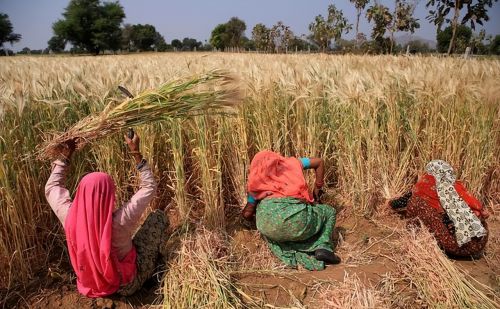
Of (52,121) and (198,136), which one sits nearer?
(52,121)

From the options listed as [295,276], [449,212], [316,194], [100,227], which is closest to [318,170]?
[316,194]

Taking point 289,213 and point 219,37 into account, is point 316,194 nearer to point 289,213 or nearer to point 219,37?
point 289,213

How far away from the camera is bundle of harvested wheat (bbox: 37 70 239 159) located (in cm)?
207

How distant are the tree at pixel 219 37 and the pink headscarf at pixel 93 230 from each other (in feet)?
195

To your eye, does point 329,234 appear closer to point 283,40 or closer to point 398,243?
point 398,243

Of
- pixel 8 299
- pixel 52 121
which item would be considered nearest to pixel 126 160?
pixel 52 121

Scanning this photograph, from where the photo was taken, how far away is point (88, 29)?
51.1m

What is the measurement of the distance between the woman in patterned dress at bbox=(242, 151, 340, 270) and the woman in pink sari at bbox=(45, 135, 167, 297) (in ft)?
2.75

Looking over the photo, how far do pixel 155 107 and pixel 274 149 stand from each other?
1.27 meters

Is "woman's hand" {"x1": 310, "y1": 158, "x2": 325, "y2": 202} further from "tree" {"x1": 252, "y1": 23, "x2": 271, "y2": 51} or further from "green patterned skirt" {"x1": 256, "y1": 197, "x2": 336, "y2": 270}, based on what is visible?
"tree" {"x1": 252, "y1": 23, "x2": 271, "y2": 51}

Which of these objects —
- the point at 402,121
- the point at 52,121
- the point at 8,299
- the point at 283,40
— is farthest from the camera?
the point at 283,40

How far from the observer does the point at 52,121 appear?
8.21ft

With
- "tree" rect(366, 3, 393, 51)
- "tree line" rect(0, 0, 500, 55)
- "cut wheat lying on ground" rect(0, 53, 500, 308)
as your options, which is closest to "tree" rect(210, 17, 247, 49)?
"tree line" rect(0, 0, 500, 55)

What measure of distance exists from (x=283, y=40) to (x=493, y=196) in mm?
29319
